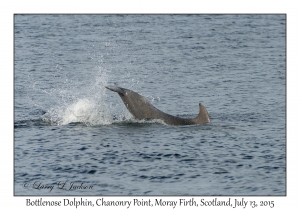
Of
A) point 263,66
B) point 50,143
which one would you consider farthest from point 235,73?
point 50,143

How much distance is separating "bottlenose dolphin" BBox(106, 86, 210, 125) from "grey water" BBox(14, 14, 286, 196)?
44 centimetres

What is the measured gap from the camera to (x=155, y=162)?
27.6 m

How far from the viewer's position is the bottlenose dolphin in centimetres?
3338

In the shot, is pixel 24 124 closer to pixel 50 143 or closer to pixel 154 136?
pixel 50 143

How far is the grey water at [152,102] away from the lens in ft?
85.3

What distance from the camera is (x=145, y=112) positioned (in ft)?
110

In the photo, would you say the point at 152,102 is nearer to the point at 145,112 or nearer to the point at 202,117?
the point at 145,112

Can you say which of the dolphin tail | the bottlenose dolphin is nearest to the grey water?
the bottlenose dolphin

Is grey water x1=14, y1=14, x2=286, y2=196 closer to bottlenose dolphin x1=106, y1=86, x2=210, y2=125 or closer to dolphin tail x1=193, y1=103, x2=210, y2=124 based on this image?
bottlenose dolphin x1=106, y1=86, x2=210, y2=125

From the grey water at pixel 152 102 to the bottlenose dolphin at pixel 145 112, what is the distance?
44cm

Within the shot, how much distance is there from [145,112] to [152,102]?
6.25 meters

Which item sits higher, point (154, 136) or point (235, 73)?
point (235, 73)
